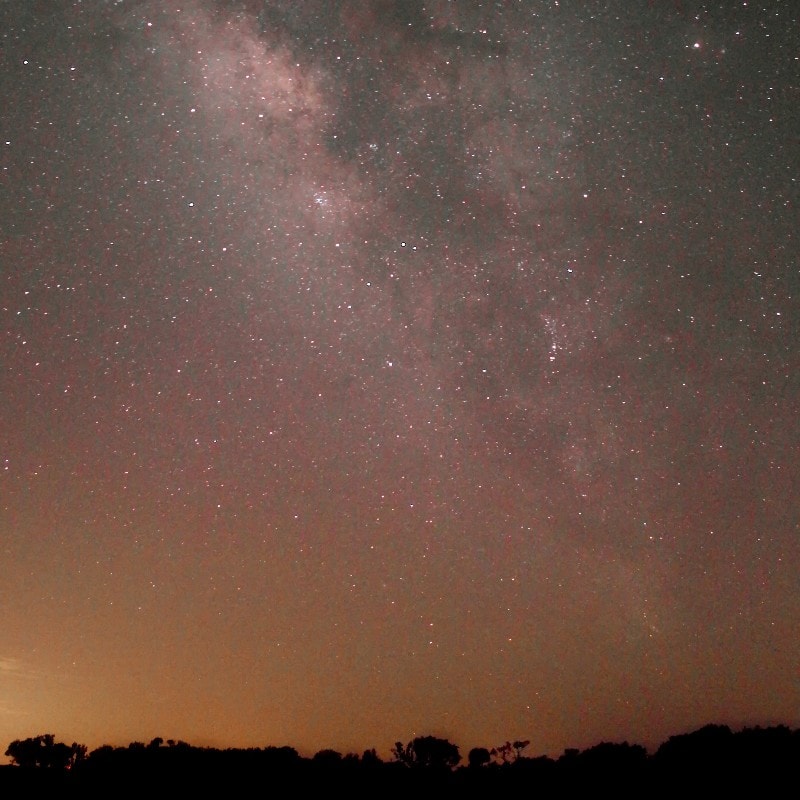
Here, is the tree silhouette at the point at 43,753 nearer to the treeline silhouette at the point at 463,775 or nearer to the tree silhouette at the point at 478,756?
the treeline silhouette at the point at 463,775

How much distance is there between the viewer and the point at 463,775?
2800 centimetres

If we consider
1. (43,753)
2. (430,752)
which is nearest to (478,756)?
(430,752)

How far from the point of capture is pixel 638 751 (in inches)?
1048

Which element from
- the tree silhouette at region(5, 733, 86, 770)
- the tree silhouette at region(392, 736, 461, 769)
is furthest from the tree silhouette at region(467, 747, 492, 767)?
the tree silhouette at region(5, 733, 86, 770)

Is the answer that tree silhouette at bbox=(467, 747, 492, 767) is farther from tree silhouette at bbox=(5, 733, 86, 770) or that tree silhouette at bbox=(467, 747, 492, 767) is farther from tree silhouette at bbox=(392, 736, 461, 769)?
tree silhouette at bbox=(5, 733, 86, 770)

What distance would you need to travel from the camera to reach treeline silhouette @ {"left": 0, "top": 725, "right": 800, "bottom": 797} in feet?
63.4

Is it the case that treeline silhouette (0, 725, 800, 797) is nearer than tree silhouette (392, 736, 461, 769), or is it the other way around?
treeline silhouette (0, 725, 800, 797)

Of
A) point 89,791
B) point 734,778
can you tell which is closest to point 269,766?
point 89,791

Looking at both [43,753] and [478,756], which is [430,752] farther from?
[43,753]

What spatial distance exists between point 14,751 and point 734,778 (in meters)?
33.3

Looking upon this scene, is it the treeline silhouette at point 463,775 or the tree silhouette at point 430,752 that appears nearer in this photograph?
the treeline silhouette at point 463,775

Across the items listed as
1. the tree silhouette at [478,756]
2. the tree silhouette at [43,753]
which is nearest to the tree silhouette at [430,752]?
the tree silhouette at [478,756]

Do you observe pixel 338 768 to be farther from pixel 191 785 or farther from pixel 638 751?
pixel 638 751

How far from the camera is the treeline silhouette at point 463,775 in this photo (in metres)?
19.3
